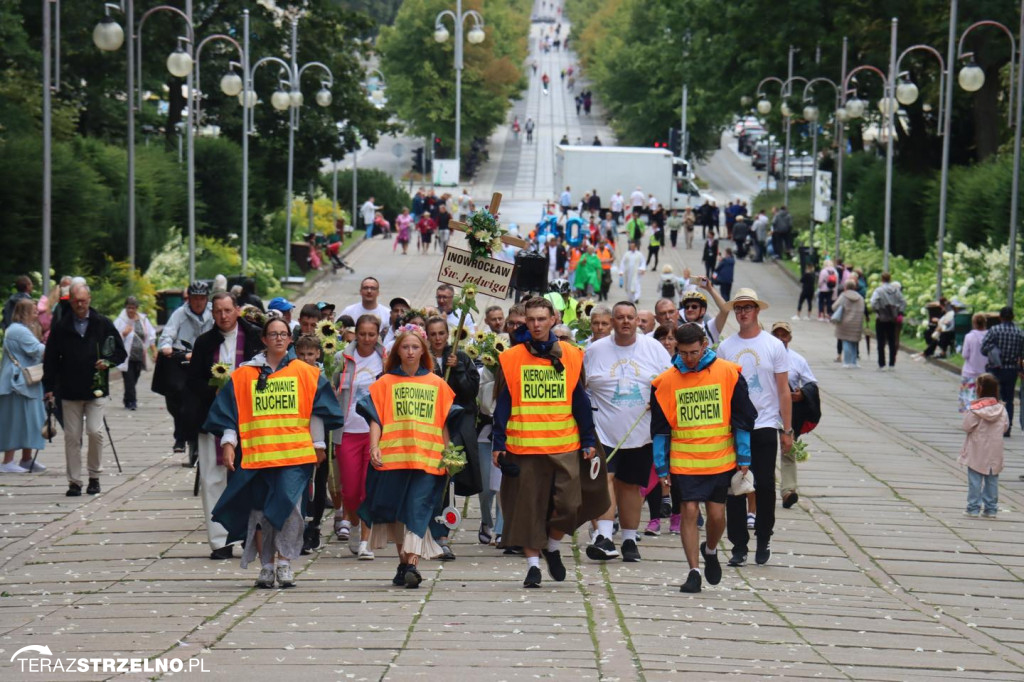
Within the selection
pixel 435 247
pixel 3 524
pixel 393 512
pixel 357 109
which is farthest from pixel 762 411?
A: pixel 435 247

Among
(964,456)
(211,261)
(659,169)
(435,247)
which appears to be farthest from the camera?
(659,169)

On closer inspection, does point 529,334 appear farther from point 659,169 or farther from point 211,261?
point 659,169

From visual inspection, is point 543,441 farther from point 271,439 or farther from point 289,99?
point 289,99

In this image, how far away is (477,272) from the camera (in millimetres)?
13523

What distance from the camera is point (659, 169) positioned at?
2542 inches

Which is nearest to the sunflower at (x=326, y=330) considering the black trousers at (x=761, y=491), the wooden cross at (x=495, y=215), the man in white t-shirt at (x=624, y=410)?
the wooden cross at (x=495, y=215)

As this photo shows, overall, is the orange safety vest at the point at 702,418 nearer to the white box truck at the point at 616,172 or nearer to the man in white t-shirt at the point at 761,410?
the man in white t-shirt at the point at 761,410

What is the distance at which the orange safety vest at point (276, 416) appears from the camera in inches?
424

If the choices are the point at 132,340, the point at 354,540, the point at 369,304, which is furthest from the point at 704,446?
the point at 132,340

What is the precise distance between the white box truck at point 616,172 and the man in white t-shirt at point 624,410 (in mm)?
52146

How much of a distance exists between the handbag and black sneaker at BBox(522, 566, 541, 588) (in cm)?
717

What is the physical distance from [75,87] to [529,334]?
39178 millimetres

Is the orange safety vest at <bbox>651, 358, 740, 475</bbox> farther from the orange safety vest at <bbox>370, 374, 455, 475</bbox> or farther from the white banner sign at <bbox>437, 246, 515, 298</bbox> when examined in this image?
the white banner sign at <bbox>437, 246, 515, 298</bbox>

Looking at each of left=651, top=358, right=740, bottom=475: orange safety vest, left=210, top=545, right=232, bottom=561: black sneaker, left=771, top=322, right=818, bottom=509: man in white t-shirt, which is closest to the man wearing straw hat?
left=651, top=358, right=740, bottom=475: orange safety vest
